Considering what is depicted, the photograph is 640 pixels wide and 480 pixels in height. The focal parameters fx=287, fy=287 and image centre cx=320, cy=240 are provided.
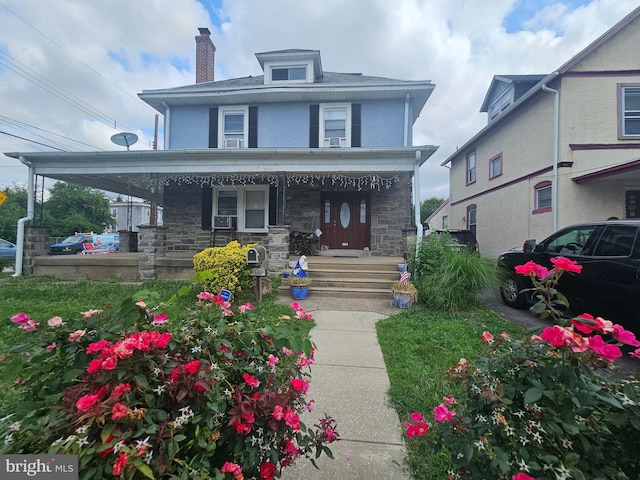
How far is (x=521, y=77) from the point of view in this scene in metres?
11.0

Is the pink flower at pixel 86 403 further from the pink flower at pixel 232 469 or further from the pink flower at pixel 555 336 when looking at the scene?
the pink flower at pixel 555 336

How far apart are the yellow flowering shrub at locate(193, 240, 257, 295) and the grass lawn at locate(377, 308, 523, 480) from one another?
295 centimetres

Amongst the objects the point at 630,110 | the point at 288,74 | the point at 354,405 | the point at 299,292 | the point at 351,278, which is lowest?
the point at 354,405

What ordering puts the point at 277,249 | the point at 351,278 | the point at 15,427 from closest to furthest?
the point at 15,427, the point at 351,278, the point at 277,249

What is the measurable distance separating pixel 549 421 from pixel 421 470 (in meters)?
1.15

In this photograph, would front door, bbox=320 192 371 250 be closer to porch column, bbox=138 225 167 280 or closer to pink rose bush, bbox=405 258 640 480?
porch column, bbox=138 225 167 280

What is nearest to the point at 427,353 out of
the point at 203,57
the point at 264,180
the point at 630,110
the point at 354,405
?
the point at 354,405

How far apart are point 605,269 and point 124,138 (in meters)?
12.6

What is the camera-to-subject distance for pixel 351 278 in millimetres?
6777

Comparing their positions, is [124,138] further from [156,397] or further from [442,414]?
[442,414]

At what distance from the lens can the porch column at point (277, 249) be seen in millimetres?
7180

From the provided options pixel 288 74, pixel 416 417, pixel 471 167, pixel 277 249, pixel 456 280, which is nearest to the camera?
pixel 416 417

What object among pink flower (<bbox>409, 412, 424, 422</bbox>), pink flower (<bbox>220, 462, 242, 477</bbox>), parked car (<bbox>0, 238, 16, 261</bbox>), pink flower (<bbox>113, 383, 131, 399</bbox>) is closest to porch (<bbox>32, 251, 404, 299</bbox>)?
pink flower (<bbox>409, 412, 424, 422</bbox>)

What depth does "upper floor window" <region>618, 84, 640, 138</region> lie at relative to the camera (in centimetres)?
802
